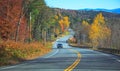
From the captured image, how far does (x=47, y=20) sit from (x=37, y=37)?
5869 millimetres

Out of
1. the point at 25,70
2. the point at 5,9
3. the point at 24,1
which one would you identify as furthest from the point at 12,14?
the point at 25,70

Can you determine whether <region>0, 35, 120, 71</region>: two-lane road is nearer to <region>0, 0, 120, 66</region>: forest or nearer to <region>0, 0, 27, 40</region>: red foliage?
<region>0, 0, 120, 66</region>: forest

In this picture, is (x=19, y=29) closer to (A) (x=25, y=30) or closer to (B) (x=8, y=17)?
(A) (x=25, y=30)

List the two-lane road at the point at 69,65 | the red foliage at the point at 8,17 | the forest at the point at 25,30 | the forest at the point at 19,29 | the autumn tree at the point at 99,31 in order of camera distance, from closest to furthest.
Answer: the two-lane road at the point at 69,65 < the forest at the point at 19,29 < the forest at the point at 25,30 < the red foliage at the point at 8,17 < the autumn tree at the point at 99,31

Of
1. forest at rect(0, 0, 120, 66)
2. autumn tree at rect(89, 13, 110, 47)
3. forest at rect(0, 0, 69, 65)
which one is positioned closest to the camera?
forest at rect(0, 0, 69, 65)

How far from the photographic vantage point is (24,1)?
55.7 metres

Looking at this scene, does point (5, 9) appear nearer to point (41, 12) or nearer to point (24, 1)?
point (24, 1)

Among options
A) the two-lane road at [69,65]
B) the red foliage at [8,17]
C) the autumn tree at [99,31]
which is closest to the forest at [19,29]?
the red foliage at [8,17]

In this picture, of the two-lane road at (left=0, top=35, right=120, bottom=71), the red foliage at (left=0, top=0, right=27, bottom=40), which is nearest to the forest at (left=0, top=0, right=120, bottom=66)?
the red foliage at (left=0, top=0, right=27, bottom=40)

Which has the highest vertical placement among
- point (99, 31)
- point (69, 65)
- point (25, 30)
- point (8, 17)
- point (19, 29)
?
point (8, 17)

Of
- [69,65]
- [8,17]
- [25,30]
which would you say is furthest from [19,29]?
[69,65]

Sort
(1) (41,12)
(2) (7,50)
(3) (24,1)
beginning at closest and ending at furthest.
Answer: (2) (7,50) < (3) (24,1) < (1) (41,12)

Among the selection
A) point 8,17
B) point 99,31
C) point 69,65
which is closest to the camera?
point 69,65

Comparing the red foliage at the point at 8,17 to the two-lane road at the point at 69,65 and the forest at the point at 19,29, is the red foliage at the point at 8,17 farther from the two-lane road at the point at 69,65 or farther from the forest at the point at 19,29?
the two-lane road at the point at 69,65
